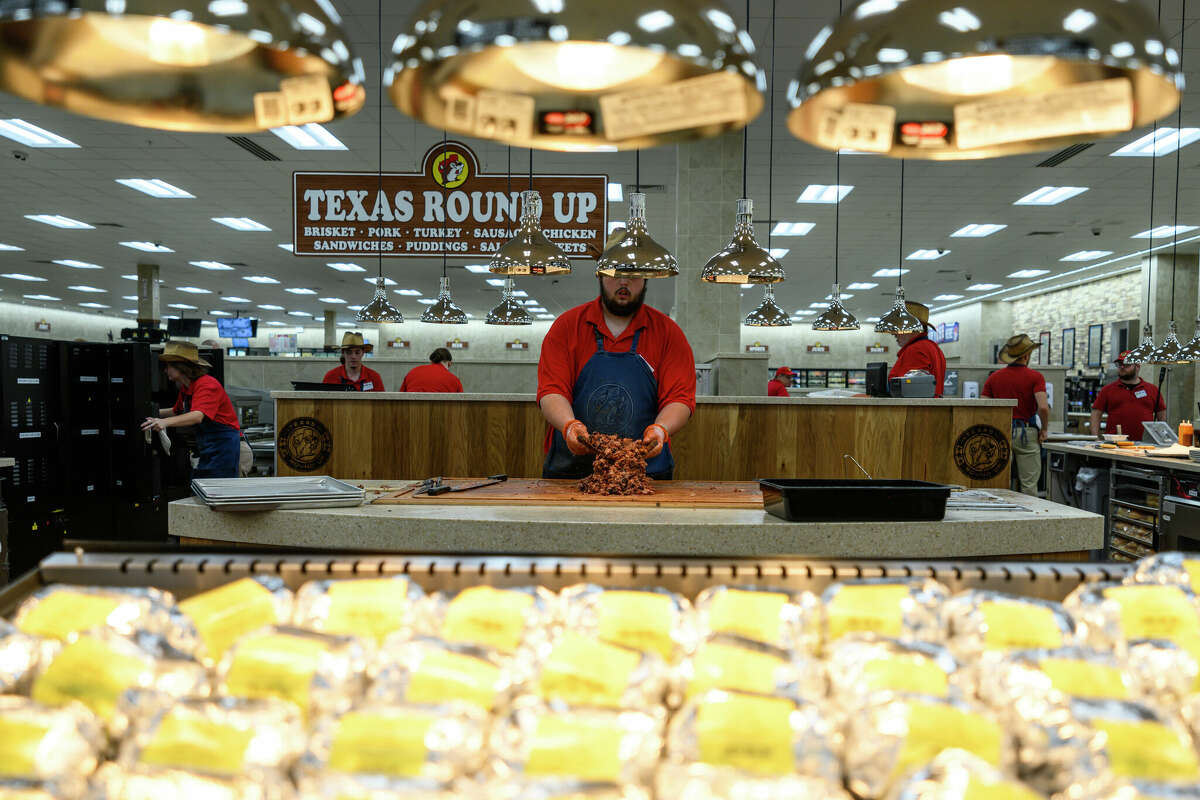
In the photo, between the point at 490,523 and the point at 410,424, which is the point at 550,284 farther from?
the point at 490,523

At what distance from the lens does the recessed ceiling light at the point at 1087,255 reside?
12.4m

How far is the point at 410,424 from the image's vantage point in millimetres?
4918

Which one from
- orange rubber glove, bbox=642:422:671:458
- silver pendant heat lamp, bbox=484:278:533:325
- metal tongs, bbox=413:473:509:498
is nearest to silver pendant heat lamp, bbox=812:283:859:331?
silver pendant heat lamp, bbox=484:278:533:325

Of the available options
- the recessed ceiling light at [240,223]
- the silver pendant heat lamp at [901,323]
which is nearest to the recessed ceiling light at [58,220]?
the recessed ceiling light at [240,223]

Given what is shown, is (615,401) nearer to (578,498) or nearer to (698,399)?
(578,498)

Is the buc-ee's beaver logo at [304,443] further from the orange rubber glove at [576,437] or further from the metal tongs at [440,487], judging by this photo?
the orange rubber glove at [576,437]

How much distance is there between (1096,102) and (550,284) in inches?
599

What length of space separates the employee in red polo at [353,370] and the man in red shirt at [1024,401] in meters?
6.24

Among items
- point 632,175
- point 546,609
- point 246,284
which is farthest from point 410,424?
point 246,284

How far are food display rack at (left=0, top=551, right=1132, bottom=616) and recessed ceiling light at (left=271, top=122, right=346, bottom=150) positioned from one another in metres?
6.60

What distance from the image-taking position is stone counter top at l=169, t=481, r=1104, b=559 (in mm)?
2035

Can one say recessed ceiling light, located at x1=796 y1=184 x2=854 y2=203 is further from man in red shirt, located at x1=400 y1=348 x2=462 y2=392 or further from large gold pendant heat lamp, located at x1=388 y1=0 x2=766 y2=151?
large gold pendant heat lamp, located at x1=388 y1=0 x2=766 y2=151

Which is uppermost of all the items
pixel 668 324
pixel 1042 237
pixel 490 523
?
pixel 1042 237

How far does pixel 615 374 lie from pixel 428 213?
10.9 ft
